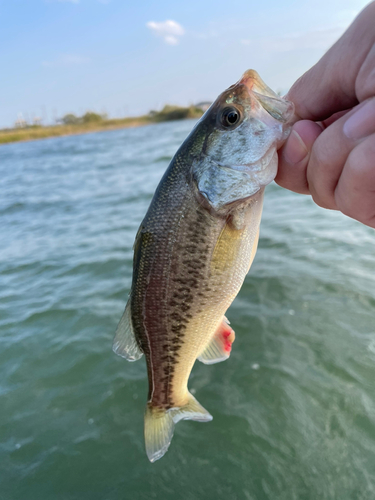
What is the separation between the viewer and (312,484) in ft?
10.7

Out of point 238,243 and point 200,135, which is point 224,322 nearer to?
point 238,243

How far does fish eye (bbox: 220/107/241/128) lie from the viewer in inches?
84.4

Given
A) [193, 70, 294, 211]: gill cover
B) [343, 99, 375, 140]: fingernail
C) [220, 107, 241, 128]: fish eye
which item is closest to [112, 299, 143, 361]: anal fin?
[193, 70, 294, 211]: gill cover

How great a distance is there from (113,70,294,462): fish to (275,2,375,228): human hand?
179mm

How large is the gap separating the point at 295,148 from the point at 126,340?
1.70 meters

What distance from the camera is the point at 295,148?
2109 millimetres

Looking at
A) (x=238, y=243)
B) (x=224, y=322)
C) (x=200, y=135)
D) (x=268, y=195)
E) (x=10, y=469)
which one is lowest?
(x=10, y=469)

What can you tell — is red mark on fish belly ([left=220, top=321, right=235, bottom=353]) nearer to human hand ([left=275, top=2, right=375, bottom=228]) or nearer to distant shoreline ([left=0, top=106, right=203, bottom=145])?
human hand ([left=275, top=2, right=375, bottom=228])

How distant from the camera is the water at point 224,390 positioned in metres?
3.43

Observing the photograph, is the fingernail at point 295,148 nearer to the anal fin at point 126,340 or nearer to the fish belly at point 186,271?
the fish belly at point 186,271

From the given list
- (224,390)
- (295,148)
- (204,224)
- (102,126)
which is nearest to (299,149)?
(295,148)

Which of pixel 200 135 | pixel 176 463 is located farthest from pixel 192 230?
pixel 176 463

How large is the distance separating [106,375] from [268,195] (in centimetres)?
959

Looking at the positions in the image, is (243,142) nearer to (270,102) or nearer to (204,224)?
(270,102)
